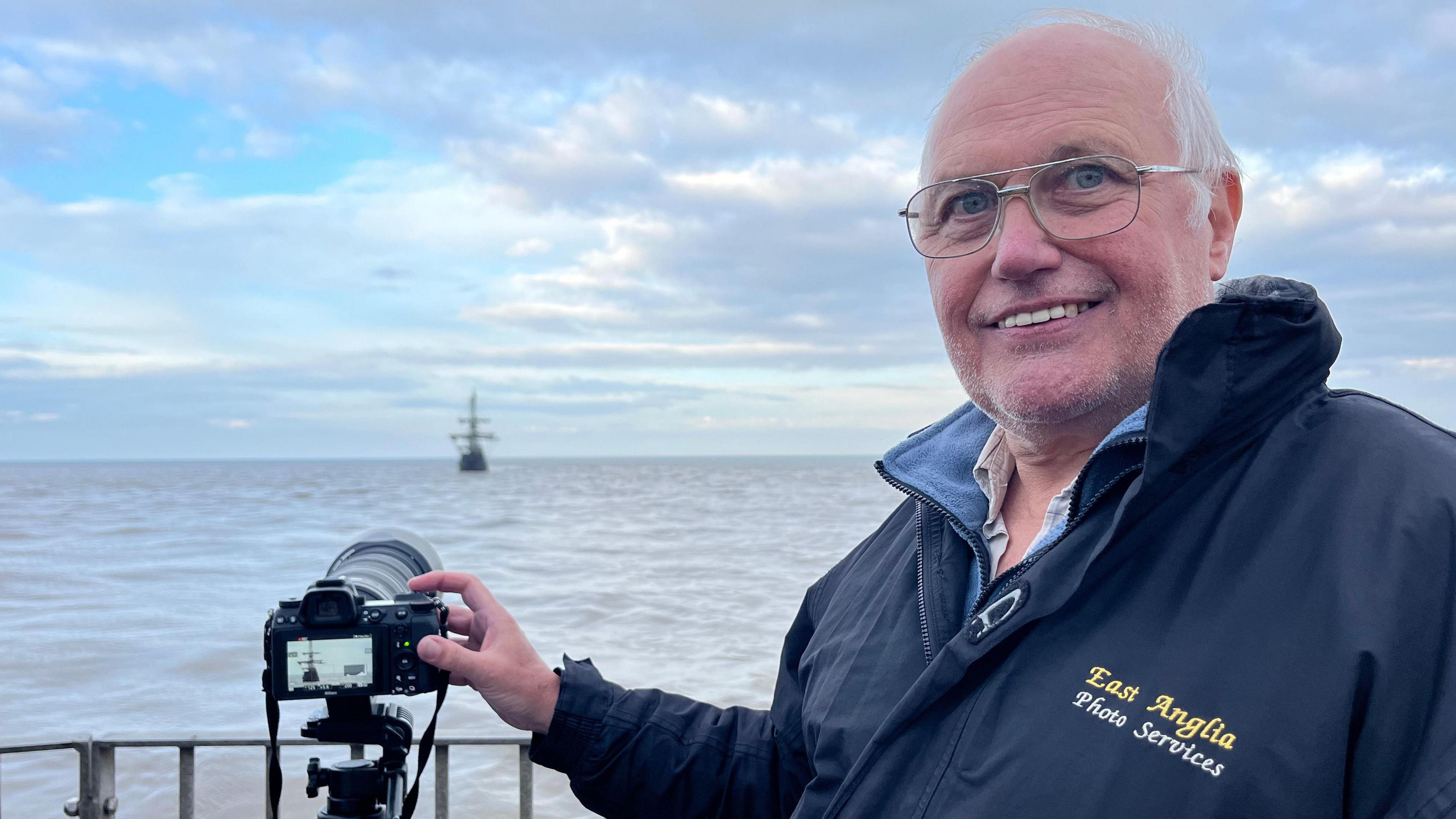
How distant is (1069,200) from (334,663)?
5.68ft

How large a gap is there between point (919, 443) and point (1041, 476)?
342mm

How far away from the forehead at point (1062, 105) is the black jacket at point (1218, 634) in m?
0.33

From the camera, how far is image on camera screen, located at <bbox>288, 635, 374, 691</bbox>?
77.0 inches

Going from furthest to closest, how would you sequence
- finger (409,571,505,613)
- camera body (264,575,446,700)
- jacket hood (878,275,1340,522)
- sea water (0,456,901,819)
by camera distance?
1. sea water (0,456,901,819)
2. finger (409,571,505,613)
3. camera body (264,575,446,700)
4. jacket hood (878,275,1340,522)

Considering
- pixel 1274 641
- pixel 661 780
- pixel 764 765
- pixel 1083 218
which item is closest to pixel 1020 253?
pixel 1083 218

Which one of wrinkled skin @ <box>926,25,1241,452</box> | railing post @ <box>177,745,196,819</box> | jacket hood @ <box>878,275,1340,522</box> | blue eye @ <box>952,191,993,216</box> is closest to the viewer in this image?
jacket hood @ <box>878,275,1340,522</box>

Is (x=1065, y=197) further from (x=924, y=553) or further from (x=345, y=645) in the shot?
(x=345, y=645)

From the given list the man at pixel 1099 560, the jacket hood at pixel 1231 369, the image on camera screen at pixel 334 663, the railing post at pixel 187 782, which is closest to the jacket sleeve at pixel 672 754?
the man at pixel 1099 560

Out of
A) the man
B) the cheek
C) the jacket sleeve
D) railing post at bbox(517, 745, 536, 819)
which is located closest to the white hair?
the man

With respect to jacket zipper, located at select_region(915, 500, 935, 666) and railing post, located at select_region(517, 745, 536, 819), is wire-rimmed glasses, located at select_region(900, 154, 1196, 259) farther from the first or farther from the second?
railing post, located at select_region(517, 745, 536, 819)

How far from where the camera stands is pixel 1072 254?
1567mm

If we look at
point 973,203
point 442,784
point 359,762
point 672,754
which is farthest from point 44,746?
point 973,203

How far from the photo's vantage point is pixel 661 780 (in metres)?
2.04

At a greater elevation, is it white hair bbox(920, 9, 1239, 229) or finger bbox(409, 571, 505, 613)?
white hair bbox(920, 9, 1239, 229)
